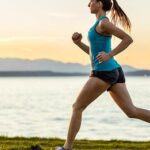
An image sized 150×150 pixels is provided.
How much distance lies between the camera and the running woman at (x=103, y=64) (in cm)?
917

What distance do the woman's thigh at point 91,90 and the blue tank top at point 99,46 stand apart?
17 cm

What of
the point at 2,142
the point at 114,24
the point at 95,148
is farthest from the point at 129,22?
the point at 2,142

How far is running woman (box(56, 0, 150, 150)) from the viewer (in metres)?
9.17

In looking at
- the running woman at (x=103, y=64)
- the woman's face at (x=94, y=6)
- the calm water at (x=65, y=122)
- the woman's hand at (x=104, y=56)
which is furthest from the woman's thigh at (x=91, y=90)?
the calm water at (x=65, y=122)

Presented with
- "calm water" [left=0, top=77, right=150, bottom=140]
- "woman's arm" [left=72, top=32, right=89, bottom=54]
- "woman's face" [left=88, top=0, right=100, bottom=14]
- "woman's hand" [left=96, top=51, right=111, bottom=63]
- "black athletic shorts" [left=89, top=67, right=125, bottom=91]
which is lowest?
"calm water" [left=0, top=77, right=150, bottom=140]

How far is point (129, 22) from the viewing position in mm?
9305

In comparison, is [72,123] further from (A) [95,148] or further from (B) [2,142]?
(B) [2,142]

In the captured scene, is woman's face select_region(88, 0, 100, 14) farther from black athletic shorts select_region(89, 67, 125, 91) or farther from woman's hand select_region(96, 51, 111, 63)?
black athletic shorts select_region(89, 67, 125, 91)

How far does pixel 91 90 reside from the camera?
367 inches

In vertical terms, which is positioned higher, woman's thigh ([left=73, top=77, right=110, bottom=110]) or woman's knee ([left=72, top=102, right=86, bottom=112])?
woman's thigh ([left=73, top=77, right=110, bottom=110])

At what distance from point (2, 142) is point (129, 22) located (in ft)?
17.8

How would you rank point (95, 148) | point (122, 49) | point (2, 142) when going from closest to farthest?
point (122, 49)
point (95, 148)
point (2, 142)

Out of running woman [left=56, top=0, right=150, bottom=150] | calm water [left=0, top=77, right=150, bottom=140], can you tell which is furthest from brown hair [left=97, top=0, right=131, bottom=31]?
calm water [left=0, top=77, right=150, bottom=140]

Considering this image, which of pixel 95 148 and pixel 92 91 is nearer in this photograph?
pixel 92 91
